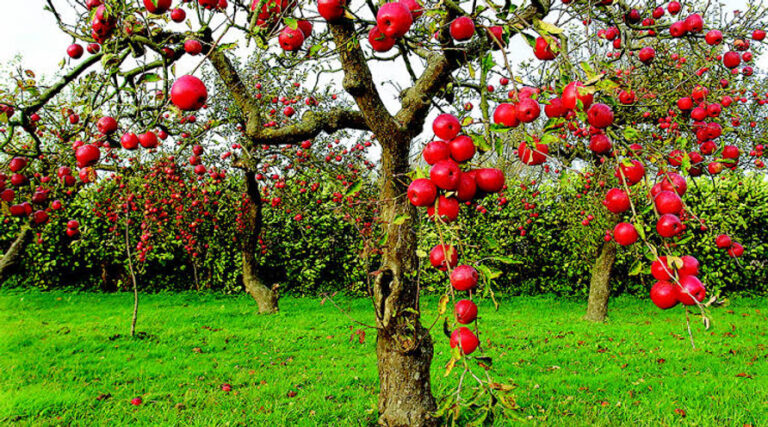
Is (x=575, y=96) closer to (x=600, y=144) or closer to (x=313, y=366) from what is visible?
(x=600, y=144)

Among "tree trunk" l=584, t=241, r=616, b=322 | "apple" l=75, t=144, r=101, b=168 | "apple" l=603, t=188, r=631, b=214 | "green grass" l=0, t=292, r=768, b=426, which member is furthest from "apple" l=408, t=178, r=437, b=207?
"tree trunk" l=584, t=241, r=616, b=322

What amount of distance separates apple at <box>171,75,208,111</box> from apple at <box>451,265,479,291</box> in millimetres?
987

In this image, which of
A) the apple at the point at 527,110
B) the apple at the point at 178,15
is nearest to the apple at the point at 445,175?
the apple at the point at 527,110

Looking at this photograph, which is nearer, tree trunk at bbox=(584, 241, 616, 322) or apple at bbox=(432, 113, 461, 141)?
apple at bbox=(432, 113, 461, 141)

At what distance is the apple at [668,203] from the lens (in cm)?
134

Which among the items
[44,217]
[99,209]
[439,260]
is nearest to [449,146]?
[439,260]

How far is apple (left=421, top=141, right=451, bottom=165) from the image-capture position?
53.1 inches

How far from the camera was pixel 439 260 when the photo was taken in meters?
1.54

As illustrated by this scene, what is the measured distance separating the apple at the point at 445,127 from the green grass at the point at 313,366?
167 cm

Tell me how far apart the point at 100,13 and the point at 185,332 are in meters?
5.82

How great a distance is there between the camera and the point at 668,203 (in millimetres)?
1357

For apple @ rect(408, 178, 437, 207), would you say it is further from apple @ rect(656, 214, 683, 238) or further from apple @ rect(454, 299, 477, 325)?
apple @ rect(656, 214, 683, 238)

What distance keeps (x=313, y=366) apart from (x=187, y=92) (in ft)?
14.9

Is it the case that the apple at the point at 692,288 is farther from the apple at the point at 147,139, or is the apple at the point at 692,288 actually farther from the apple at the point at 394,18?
the apple at the point at 147,139
